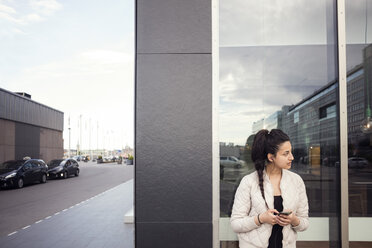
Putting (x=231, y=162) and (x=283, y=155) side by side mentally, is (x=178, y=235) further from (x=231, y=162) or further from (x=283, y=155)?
(x=283, y=155)

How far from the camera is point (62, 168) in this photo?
19.1 metres

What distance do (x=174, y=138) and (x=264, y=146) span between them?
3.49ft

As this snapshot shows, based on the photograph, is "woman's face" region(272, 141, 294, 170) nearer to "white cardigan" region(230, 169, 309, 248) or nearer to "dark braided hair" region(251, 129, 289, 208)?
"dark braided hair" region(251, 129, 289, 208)

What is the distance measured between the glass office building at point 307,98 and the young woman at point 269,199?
2.53 feet

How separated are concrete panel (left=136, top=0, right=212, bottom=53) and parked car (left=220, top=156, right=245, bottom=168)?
1188 millimetres

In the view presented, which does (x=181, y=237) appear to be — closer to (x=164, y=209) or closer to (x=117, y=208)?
(x=164, y=209)

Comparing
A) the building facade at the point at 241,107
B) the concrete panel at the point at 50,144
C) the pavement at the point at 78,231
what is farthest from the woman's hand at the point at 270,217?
the concrete panel at the point at 50,144

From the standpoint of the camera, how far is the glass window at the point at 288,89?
3.01m

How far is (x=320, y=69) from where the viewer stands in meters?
3.13

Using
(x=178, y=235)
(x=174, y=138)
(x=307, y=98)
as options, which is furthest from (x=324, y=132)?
(x=178, y=235)

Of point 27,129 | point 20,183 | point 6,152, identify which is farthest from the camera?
point 27,129

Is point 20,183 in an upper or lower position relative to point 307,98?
lower

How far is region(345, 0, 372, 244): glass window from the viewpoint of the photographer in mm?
Answer: 2982

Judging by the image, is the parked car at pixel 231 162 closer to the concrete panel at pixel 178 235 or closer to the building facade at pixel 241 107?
the building facade at pixel 241 107
